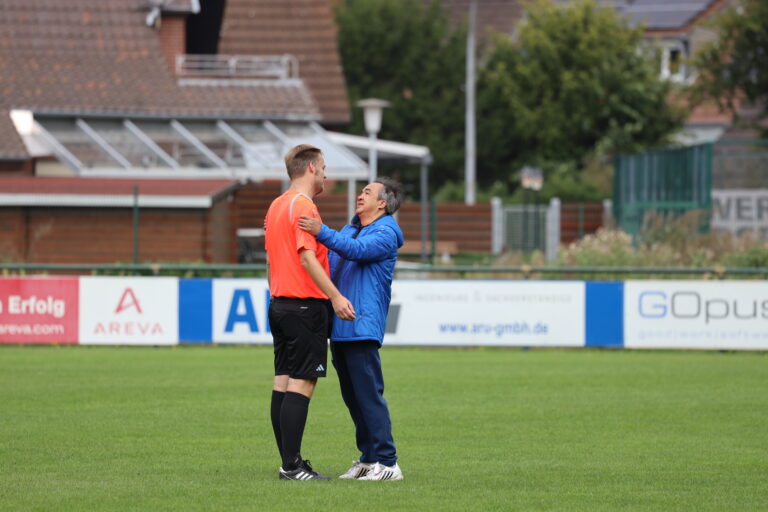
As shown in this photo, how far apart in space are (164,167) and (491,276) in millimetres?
11127

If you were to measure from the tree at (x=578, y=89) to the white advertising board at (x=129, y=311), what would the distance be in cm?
2887

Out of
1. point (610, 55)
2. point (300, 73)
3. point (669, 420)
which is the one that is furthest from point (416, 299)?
point (610, 55)

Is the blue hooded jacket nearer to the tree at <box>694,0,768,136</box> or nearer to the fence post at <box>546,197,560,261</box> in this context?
the fence post at <box>546,197,560,261</box>

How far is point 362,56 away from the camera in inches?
2073

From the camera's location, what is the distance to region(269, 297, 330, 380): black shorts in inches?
330

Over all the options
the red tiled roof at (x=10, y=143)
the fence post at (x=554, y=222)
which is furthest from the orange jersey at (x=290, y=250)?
the fence post at (x=554, y=222)

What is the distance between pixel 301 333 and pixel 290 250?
514mm

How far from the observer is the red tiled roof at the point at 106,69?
1277 inches

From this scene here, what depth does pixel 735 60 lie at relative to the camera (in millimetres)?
41219

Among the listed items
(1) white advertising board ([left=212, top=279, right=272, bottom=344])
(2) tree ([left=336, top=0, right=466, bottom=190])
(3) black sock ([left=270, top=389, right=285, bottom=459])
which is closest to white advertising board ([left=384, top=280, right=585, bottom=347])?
(1) white advertising board ([left=212, top=279, right=272, bottom=344])

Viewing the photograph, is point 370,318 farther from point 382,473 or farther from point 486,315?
point 486,315

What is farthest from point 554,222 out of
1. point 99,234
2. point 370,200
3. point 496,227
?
point 370,200

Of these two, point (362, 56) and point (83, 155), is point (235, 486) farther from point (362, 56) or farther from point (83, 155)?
point (362, 56)

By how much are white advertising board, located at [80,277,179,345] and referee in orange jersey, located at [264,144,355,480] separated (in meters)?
11.9
